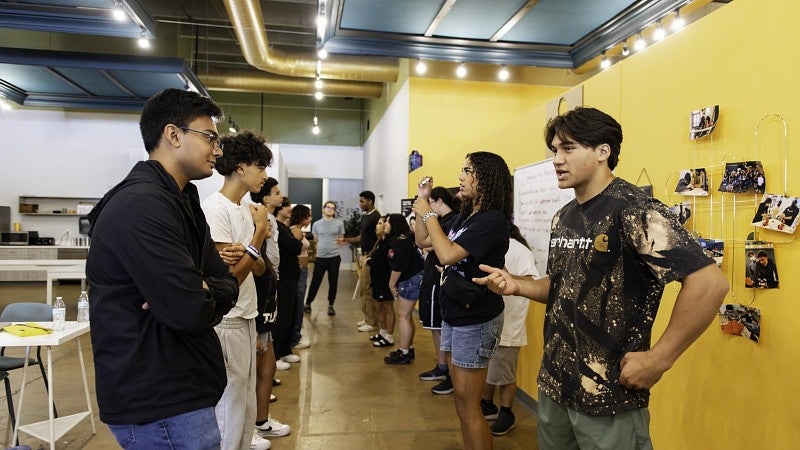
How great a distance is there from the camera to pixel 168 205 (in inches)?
49.2

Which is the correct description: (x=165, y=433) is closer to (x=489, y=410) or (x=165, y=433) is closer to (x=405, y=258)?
(x=489, y=410)

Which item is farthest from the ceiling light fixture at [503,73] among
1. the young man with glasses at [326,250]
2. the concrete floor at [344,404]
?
the concrete floor at [344,404]

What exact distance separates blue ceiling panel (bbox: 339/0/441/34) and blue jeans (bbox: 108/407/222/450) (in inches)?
210

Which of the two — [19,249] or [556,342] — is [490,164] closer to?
[556,342]

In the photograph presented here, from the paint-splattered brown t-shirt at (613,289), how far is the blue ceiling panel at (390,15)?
491 cm

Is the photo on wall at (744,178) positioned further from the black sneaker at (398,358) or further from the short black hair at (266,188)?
the black sneaker at (398,358)

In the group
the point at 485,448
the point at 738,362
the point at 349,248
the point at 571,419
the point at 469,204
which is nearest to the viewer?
the point at 571,419

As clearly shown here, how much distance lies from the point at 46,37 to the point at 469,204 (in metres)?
11.7

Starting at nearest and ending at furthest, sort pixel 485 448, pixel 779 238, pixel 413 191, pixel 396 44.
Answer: pixel 779 238 → pixel 485 448 → pixel 396 44 → pixel 413 191

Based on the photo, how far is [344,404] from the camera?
3.80 m

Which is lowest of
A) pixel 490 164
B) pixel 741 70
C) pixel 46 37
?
pixel 490 164

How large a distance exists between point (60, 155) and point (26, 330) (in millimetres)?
10485

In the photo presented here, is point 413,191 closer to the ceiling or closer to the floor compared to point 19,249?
closer to the ceiling

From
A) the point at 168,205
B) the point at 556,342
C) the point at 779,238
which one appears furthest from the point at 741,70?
the point at 168,205
